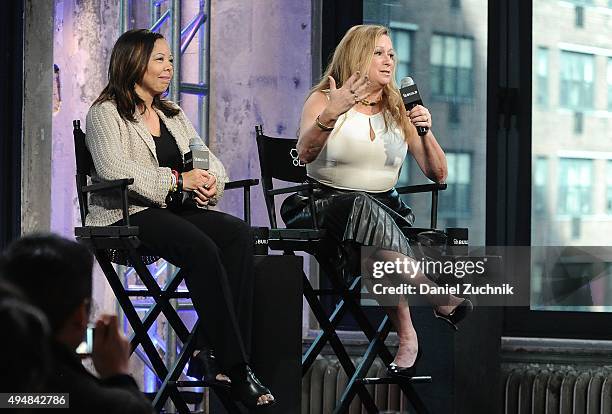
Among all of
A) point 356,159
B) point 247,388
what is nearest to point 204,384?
point 247,388

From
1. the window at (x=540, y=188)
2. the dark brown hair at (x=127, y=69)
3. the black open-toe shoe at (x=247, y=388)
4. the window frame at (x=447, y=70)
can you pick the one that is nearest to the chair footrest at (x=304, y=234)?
the black open-toe shoe at (x=247, y=388)

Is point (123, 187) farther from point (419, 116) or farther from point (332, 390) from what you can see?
point (332, 390)

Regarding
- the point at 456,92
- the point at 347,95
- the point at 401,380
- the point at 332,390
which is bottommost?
the point at 332,390

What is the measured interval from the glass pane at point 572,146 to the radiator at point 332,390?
0.71 meters

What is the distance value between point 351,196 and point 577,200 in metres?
1.29

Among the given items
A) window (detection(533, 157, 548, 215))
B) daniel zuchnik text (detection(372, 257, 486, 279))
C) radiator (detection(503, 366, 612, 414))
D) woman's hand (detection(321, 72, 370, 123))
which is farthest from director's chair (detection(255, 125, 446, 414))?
window (detection(533, 157, 548, 215))

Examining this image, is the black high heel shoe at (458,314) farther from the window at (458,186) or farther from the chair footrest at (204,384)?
the window at (458,186)

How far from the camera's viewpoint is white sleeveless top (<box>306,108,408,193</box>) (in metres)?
3.76

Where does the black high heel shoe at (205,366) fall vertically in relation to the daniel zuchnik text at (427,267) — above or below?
below

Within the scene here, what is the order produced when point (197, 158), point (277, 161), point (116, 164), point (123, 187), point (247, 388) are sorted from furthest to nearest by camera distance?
1. point (277, 161)
2. point (197, 158)
3. point (116, 164)
4. point (123, 187)
5. point (247, 388)

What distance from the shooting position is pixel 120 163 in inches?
136

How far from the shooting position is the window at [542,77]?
14.8 feet

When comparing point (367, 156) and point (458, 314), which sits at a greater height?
point (367, 156)

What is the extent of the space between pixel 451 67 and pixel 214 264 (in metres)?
1.91
